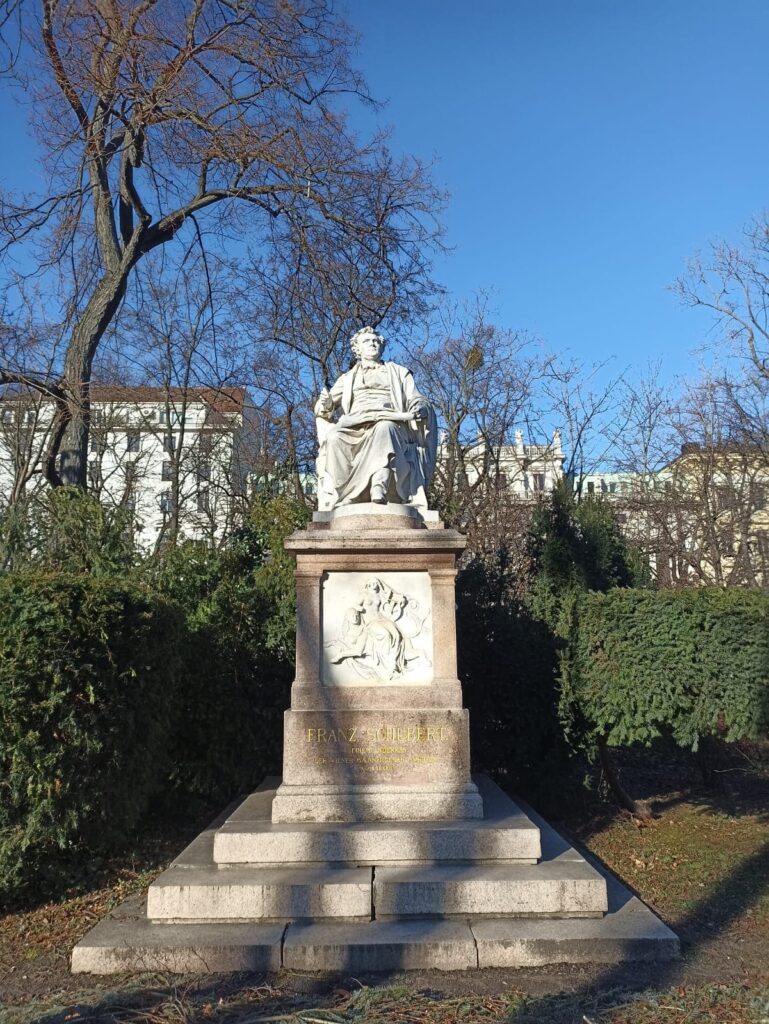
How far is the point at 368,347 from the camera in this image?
7188 millimetres

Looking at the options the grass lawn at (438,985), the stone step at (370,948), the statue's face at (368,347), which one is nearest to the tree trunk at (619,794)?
the grass lawn at (438,985)

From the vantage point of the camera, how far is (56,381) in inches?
385

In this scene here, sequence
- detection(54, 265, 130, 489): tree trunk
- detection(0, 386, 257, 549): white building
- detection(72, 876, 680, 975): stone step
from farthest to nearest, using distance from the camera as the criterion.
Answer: detection(0, 386, 257, 549): white building < detection(54, 265, 130, 489): tree trunk < detection(72, 876, 680, 975): stone step

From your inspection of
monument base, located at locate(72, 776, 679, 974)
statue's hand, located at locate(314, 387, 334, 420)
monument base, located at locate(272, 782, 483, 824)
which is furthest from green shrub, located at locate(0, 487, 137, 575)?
monument base, located at locate(72, 776, 679, 974)

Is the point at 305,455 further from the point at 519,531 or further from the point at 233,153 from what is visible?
the point at 233,153

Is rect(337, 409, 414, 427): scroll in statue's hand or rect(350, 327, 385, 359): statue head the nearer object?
rect(337, 409, 414, 427): scroll in statue's hand

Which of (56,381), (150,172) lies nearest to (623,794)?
(56,381)

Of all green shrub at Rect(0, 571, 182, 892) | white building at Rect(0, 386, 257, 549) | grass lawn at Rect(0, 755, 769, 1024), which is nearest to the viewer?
grass lawn at Rect(0, 755, 769, 1024)

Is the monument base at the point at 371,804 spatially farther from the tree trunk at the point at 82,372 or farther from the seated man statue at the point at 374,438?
the tree trunk at the point at 82,372

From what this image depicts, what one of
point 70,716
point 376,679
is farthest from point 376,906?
point 70,716

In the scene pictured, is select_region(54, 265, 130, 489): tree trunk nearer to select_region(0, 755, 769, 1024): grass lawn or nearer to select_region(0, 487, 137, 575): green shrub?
select_region(0, 487, 137, 575): green shrub

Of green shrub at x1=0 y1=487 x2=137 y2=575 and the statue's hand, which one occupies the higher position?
the statue's hand

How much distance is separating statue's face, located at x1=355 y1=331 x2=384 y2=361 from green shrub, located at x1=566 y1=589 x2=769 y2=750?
3229mm

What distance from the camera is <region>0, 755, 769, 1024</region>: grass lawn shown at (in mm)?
3566
